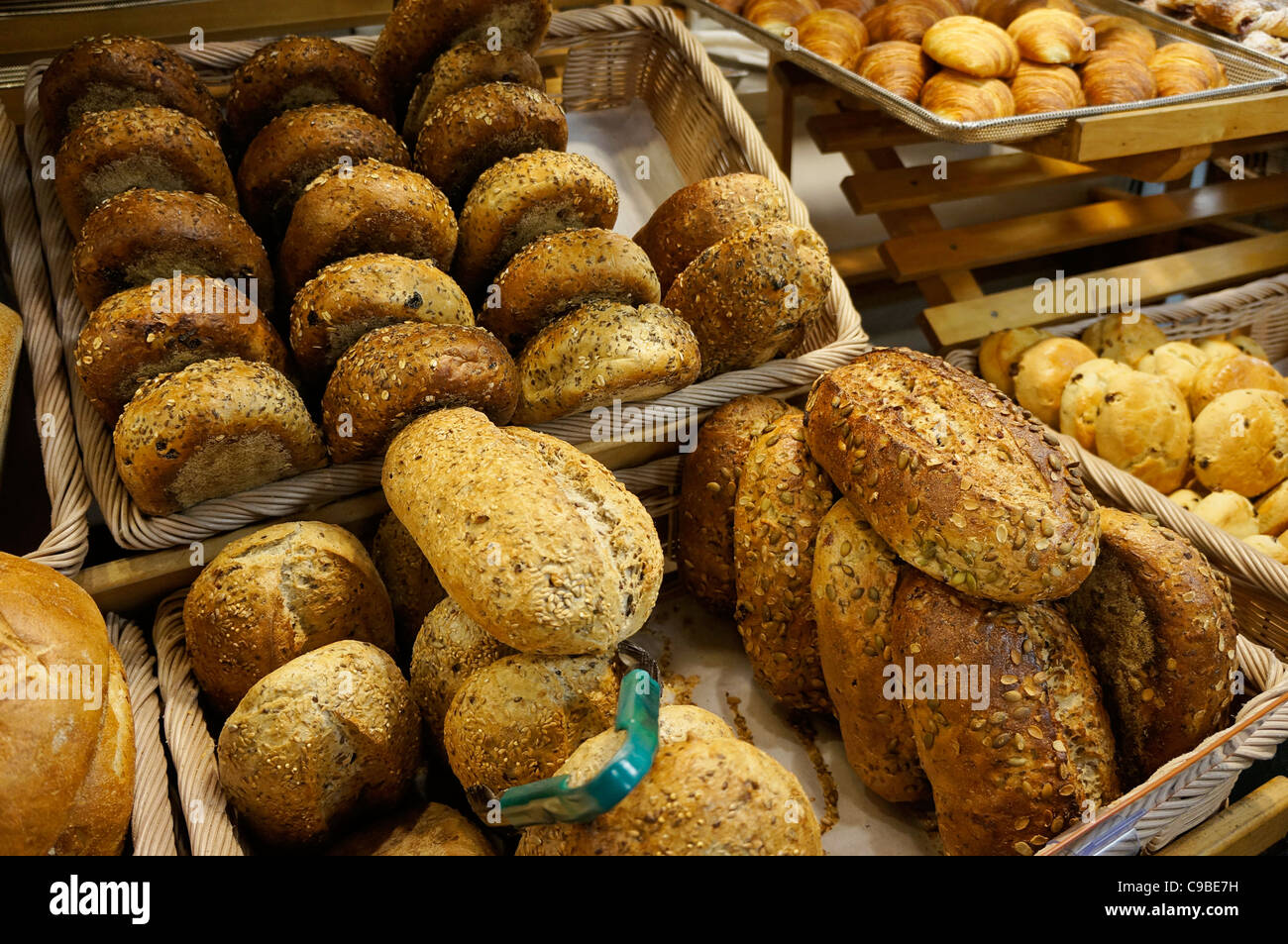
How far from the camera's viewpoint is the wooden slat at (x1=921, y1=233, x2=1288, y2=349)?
274cm

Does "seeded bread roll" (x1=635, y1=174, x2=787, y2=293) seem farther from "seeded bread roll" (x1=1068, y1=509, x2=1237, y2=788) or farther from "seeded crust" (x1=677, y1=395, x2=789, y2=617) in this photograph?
"seeded bread roll" (x1=1068, y1=509, x2=1237, y2=788)

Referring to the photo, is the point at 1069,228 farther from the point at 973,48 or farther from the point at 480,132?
the point at 480,132

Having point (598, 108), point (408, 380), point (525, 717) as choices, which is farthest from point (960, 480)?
point (598, 108)

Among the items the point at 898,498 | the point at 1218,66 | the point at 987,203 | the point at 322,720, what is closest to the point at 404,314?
the point at 322,720

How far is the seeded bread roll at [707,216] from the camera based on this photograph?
Result: 2000 millimetres

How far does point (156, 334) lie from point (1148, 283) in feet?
9.51

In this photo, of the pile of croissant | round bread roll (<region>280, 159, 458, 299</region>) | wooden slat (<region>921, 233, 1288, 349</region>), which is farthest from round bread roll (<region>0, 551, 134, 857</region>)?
wooden slat (<region>921, 233, 1288, 349</region>)

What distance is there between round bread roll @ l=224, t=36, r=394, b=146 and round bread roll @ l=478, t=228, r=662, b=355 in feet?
1.99

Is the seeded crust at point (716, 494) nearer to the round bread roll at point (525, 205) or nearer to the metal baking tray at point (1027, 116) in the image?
the round bread roll at point (525, 205)

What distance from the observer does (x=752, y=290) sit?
1.75m

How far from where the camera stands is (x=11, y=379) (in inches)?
68.2

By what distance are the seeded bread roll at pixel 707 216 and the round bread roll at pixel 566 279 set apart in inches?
11.4

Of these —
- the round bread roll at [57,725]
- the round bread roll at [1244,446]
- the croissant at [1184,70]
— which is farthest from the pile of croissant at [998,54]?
the round bread roll at [57,725]
